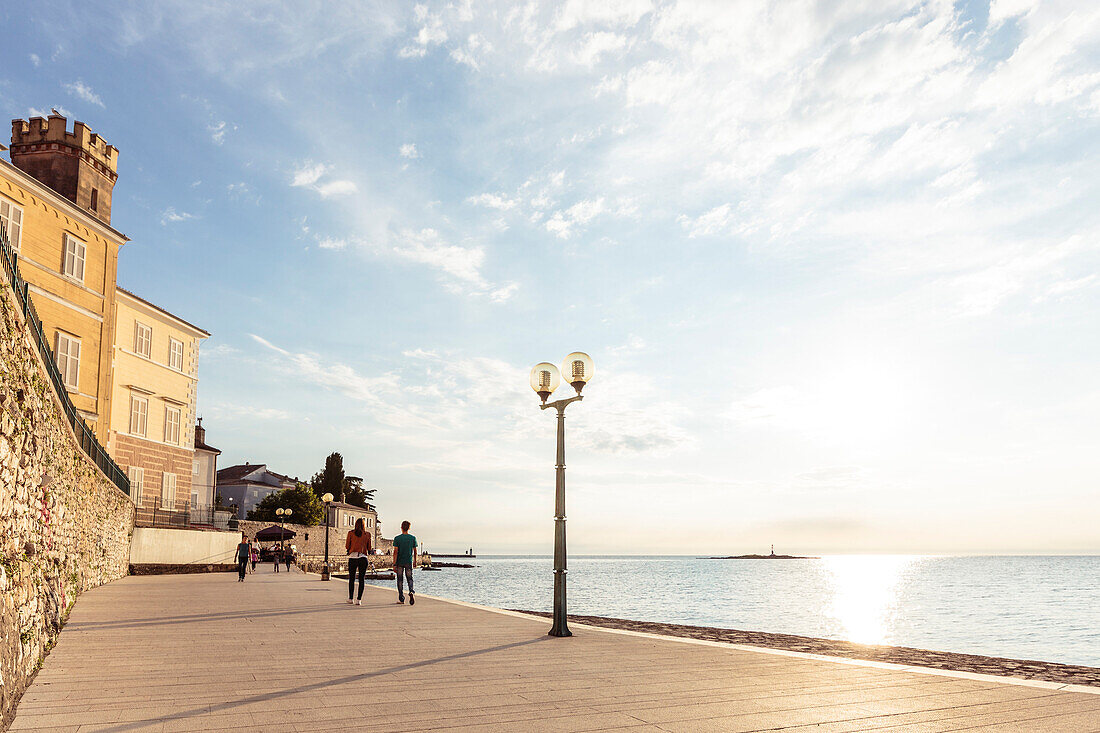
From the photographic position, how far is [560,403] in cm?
1228

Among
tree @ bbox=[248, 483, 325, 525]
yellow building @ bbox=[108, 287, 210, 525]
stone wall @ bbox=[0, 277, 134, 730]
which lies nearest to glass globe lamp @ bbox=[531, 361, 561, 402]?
stone wall @ bbox=[0, 277, 134, 730]

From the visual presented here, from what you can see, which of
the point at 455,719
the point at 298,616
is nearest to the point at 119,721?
the point at 455,719

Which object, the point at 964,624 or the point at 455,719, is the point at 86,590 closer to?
the point at 455,719

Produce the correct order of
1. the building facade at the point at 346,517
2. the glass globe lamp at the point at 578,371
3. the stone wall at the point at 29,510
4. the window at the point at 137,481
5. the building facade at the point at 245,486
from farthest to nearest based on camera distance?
the building facade at the point at 245,486
the building facade at the point at 346,517
the window at the point at 137,481
the glass globe lamp at the point at 578,371
the stone wall at the point at 29,510

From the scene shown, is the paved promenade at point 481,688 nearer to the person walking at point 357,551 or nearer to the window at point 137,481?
the person walking at point 357,551

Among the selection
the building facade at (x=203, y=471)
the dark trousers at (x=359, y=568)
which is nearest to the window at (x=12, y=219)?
the dark trousers at (x=359, y=568)

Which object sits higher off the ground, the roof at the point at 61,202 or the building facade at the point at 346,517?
the roof at the point at 61,202

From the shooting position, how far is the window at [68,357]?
2611cm

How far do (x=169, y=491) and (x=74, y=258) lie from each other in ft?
50.2

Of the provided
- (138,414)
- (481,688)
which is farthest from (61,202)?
(481,688)

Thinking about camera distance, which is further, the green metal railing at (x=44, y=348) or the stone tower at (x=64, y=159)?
the stone tower at (x=64, y=159)

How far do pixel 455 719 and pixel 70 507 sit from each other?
38.7ft

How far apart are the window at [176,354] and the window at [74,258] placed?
448 inches

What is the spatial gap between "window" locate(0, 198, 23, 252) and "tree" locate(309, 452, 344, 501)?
66.5 metres
